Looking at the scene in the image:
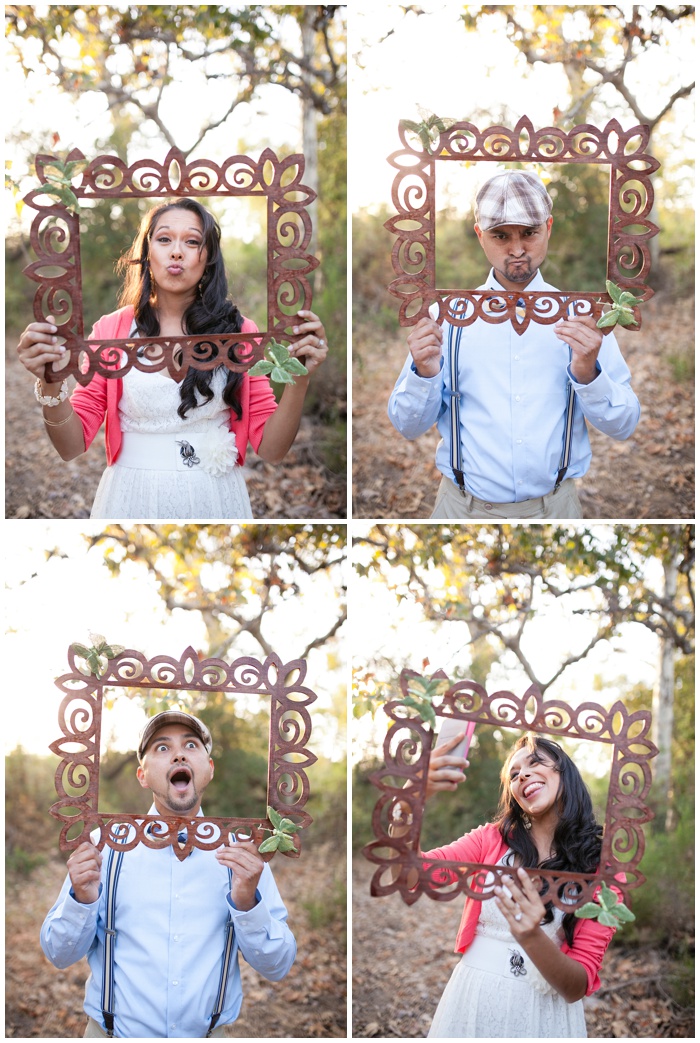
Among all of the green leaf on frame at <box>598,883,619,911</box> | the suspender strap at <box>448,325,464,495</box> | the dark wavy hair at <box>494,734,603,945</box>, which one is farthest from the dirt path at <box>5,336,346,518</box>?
the green leaf on frame at <box>598,883,619,911</box>

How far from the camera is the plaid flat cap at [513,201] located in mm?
2535

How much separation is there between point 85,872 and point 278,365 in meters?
1.43

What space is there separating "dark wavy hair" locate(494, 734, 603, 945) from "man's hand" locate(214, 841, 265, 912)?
69 cm

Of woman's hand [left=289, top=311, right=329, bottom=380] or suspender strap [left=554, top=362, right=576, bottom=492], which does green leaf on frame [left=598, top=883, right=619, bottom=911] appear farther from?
woman's hand [left=289, top=311, right=329, bottom=380]

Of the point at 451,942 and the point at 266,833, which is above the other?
the point at 266,833

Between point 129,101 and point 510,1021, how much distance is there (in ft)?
12.1

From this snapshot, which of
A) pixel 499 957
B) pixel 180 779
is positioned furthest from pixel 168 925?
pixel 499 957

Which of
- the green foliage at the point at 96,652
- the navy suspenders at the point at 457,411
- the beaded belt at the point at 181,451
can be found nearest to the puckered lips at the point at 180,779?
the green foliage at the point at 96,652

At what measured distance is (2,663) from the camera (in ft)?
13.0

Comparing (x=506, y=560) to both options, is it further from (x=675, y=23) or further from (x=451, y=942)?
(x=675, y=23)

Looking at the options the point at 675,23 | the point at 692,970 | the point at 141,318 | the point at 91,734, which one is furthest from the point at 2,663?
the point at 675,23

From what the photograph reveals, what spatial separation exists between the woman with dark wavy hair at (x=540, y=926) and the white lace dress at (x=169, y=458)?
1.02m

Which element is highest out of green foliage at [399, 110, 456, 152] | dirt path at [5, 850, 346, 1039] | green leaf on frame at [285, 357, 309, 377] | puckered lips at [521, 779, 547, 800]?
green foliage at [399, 110, 456, 152]

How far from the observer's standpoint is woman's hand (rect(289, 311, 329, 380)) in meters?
2.56
